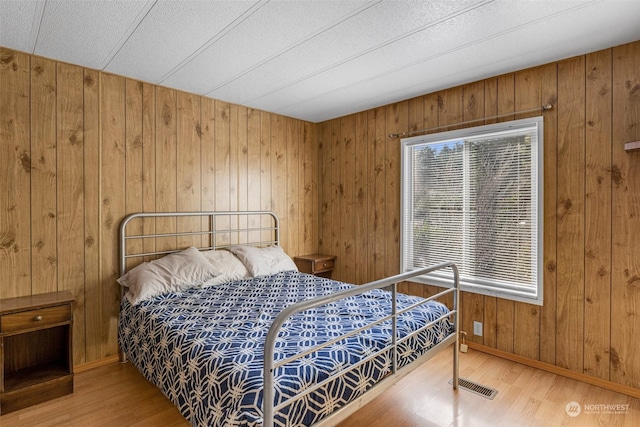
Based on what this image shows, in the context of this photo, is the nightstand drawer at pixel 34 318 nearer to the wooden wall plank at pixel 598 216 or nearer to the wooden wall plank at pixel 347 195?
the wooden wall plank at pixel 347 195

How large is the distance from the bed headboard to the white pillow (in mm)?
252

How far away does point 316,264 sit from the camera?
407 cm

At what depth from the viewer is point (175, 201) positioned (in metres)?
3.23

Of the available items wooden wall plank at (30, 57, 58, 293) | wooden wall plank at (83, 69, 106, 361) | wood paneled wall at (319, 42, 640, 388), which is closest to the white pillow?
wooden wall plank at (83, 69, 106, 361)

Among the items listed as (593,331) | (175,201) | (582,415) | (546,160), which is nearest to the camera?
(582,415)

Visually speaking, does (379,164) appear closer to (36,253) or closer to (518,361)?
(518,361)

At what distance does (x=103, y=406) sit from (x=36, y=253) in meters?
1.24

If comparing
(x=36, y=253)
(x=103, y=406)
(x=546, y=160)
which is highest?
(x=546, y=160)

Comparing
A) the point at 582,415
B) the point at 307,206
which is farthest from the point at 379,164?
the point at 582,415

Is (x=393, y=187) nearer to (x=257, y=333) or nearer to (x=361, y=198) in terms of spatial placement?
(x=361, y=198)

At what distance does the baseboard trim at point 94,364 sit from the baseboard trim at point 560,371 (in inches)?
124

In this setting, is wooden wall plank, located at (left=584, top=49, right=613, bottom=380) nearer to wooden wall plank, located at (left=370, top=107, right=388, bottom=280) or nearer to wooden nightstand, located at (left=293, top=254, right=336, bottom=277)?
wooden wall plank, located at (left=370, top=107, right=388, bottom=280)

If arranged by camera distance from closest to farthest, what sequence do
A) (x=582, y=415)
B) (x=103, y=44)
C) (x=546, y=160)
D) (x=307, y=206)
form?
(x=582, y=415), (x=103, y=44), (x=546, y=160), (x=307, y=206)

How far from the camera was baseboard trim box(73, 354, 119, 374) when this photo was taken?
2676 mm
